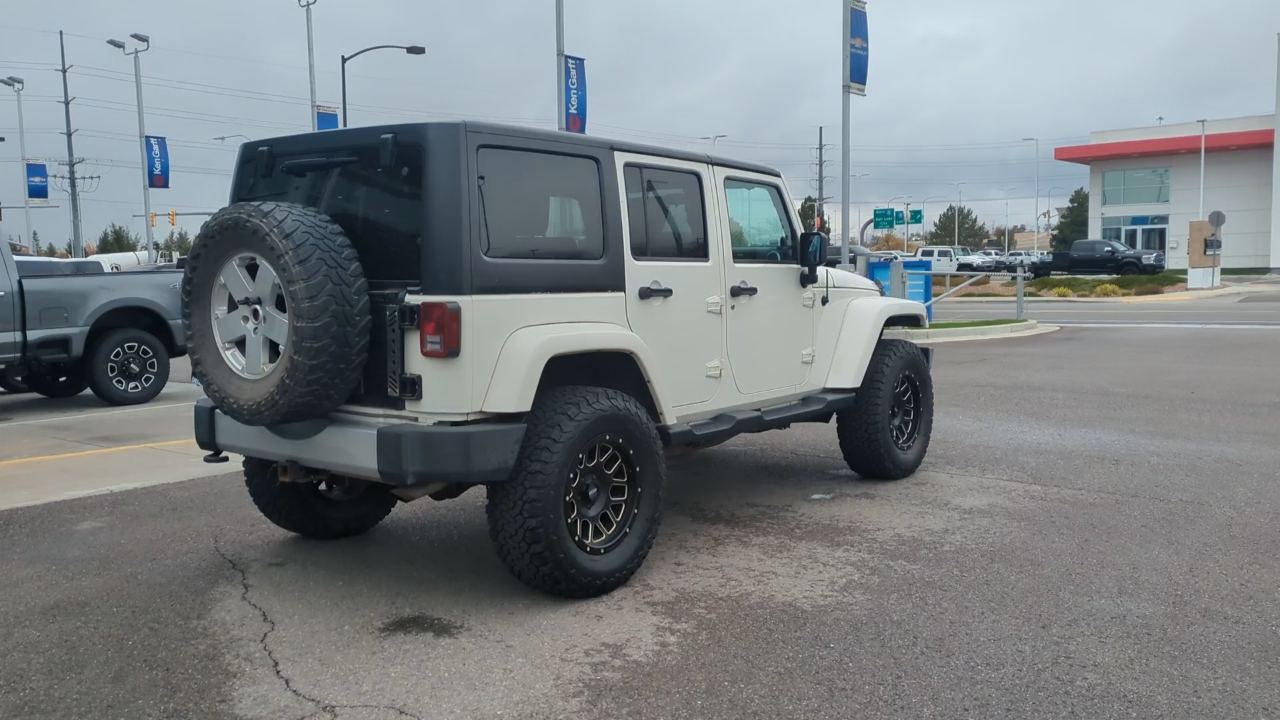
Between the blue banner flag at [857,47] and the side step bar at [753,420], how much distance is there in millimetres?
11656

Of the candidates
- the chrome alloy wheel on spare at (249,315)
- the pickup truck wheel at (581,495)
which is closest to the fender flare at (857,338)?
the pickup truck wheel at (581,495)

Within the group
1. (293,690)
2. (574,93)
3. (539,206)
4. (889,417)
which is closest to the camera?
(293,690)

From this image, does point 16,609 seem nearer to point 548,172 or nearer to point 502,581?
point 502,581

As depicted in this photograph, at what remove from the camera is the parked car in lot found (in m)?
46.6

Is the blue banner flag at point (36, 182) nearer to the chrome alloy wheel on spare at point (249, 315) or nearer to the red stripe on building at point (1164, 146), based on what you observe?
the chrome alloy wheel on spare at point (249, 315)

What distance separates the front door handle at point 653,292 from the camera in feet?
17.6

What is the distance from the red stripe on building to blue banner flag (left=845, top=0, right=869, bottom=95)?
4870 cm

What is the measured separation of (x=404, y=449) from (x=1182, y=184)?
65.4m

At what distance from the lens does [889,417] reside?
285 inches

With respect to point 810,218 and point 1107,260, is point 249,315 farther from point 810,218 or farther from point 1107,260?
point 1107,260

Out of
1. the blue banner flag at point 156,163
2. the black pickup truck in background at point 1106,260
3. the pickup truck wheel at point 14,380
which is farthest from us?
the black pickup truck in background at point 1106,260

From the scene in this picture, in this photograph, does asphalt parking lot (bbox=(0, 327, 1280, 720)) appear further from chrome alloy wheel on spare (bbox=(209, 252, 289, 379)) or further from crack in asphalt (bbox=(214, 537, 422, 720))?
chrome alloy wheel on spare (bbox=(209, 252, 289, 379))

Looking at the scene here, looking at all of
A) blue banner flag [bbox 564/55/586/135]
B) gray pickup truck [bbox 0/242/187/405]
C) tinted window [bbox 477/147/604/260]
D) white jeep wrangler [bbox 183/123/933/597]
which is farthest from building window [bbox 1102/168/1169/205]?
tinted window [bbox 477/147/604/260]

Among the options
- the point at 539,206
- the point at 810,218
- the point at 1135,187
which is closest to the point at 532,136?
the point at 539,206
